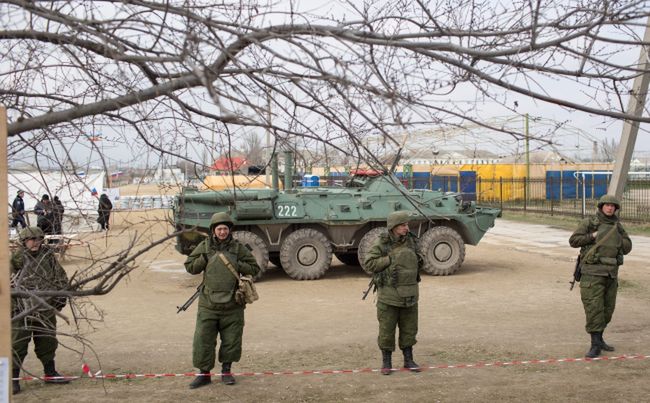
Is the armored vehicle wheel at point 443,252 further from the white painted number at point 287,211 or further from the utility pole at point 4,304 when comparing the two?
the utility pole at point 4,304

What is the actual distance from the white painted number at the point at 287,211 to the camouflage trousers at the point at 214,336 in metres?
5.57

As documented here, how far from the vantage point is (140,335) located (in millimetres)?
8250

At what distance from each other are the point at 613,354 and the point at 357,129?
470cm

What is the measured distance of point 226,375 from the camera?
623cm

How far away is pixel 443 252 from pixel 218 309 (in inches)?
262

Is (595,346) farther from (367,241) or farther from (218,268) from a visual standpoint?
(367,241)

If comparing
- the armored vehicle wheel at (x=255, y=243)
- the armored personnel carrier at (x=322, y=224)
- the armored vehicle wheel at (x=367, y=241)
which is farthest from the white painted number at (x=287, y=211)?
the armored vehicle wheel at (x=367, y=241)

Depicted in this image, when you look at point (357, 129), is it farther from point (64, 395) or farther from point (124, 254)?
point (64, 395)

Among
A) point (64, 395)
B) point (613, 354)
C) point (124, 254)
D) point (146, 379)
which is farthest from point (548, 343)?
point (124, 254)

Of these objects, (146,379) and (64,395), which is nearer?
(64,395)

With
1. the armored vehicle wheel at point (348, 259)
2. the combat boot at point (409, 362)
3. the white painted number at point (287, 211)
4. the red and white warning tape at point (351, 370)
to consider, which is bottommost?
the red and white warning tape at point (351, 370)

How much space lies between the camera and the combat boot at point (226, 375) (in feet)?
20.3

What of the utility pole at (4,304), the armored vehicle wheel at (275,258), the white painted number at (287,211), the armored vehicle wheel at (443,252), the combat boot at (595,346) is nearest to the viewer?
the utility pole at (4,304)

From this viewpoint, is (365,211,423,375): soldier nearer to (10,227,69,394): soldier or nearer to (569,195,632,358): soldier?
(569,195,632,358): soldier
